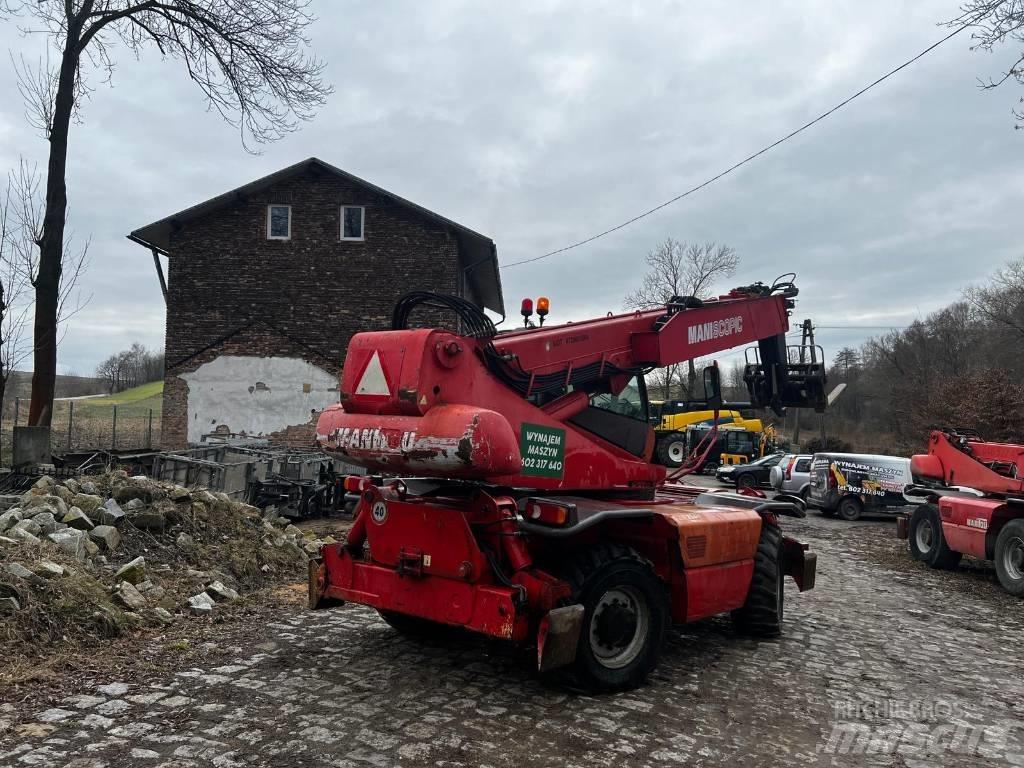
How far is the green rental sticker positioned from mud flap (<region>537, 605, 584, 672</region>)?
1089mm

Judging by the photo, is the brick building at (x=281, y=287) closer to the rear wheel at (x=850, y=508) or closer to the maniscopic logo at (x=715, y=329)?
the rear wheel at (x=850, y=508)

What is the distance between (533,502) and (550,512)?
0.15 metres

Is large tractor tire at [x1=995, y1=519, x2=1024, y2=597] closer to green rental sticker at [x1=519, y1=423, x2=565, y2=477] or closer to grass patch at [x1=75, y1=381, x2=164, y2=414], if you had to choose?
green rental sticker at [x1=519, y1=423, x2=565, y2=477]

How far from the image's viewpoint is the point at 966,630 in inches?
325

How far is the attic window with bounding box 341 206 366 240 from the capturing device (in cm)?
2500

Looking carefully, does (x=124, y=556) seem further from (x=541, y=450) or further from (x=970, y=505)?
(x=970, y=505)

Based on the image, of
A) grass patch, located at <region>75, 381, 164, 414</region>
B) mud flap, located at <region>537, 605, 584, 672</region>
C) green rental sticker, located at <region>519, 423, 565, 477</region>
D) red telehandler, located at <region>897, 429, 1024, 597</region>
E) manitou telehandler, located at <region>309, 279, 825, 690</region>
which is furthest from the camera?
grass patch, located at <region>75, 381, 164, 414</region>

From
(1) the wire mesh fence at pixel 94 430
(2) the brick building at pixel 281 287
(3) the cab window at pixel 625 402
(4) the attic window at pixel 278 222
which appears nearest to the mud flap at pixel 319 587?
(3) the cab window at pixel 625 402

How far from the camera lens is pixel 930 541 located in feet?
42.8

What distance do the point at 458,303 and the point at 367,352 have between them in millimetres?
736

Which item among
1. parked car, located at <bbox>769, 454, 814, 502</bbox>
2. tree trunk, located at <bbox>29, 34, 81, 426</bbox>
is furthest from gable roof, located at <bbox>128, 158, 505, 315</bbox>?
parked car, located at <bbox>769, 454, 814, 502</bbox>

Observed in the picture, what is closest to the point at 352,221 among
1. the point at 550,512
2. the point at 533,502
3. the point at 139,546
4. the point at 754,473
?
the point at 754,473

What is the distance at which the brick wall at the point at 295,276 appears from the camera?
24828mm

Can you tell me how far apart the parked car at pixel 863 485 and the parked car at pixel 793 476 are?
256cm
